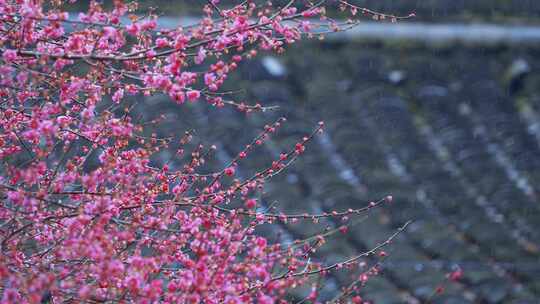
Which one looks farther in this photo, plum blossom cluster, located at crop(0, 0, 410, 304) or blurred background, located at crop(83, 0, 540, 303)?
blurred background, located at crop(83, 0, 540, 303)

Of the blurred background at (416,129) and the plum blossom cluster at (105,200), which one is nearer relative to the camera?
the plum blossom cluster at (105,200)

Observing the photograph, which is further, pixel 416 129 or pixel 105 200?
pixel 416 129

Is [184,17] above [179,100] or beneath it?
above

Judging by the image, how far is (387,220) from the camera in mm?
7375

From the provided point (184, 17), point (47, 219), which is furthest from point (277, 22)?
point (184, 17)

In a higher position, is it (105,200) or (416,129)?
(416,129)

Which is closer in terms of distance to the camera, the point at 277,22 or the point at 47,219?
the point at 47,219

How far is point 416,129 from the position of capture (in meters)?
8.48

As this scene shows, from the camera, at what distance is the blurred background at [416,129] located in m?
7.29

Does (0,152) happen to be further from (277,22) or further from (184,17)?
(184,17)

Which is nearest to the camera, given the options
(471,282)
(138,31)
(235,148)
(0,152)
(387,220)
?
(138,31)

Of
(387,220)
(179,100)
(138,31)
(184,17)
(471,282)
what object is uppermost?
(184,17)

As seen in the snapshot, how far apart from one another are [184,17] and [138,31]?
4950 mm

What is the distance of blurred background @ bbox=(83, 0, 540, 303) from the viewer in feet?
23.9
